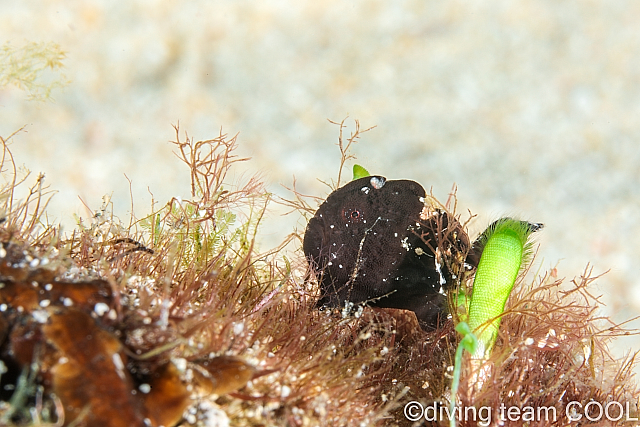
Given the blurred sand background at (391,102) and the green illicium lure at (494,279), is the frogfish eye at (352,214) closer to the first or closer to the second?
the green illicium lure at (494,279)

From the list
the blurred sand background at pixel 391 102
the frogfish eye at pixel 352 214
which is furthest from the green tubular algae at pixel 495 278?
the blurred sand background at pixel 391 102

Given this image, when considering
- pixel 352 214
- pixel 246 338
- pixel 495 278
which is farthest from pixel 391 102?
pixel 246 338

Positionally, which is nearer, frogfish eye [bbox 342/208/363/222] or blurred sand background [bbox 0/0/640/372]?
frogfish eye [bbox 342/208/363/222]

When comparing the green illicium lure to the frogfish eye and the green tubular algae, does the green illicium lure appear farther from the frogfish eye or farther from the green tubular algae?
the frogfish eye

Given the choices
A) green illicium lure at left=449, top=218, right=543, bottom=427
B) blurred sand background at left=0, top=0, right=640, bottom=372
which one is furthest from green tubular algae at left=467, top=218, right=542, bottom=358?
blurred sand background at left=0, top=0, right=640, bottom=372

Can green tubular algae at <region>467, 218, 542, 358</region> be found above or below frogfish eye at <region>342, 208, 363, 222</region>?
below

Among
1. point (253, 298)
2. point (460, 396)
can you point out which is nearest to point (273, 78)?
point (253, 298)
